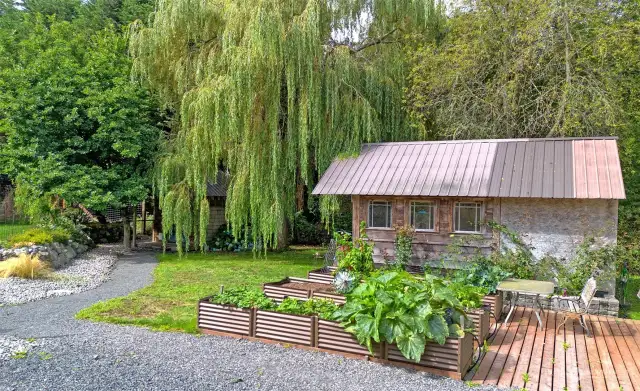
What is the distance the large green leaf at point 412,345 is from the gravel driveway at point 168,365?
0.81 ft

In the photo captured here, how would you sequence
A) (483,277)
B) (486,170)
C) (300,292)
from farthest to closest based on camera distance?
(486,170), (483,277), (300,292)

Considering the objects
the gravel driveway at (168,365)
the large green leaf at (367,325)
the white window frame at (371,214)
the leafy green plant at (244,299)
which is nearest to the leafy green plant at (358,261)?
the leafy green plant at (244,299)

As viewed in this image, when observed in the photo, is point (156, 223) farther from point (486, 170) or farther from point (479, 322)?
point (479, 322)

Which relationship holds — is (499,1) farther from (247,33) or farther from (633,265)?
(633,265)

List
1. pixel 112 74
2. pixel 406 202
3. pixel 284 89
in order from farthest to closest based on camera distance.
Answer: pixel 112 74 → pixel 284 89 → pixel 406 202

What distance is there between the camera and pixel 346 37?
12570 millimetres

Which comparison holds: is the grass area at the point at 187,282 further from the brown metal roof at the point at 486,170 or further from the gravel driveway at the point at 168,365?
the brown metal roof at the point at 486,170

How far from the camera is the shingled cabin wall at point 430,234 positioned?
8.69 metres

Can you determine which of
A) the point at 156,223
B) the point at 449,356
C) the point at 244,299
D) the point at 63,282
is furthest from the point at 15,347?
the point at 156,223

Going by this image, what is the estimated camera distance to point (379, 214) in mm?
9727

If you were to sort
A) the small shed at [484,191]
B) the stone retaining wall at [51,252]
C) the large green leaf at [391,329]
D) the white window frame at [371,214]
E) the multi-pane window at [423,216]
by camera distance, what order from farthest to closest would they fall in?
1. the stone retaining wall at [51,252]
2. the white window frame at [371,214]
3. the multi-pane window at [423,216]
4. the small shed at [484,191]
5. the large green leaf at [391,329]

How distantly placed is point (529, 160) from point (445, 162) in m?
1.56

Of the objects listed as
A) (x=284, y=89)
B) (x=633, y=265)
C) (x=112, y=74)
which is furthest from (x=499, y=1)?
(x=112, y=74)

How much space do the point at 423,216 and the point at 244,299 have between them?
4623mm
